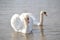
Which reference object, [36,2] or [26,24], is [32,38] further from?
[36,2]

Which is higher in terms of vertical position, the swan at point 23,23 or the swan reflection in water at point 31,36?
the swan at point 23,23

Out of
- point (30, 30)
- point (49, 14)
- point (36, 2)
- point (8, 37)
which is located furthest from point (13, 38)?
point (36, 2)

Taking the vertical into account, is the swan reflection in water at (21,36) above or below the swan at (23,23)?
below

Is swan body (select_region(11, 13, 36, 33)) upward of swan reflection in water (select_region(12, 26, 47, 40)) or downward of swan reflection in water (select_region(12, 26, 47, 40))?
upward

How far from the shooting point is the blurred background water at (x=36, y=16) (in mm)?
1313

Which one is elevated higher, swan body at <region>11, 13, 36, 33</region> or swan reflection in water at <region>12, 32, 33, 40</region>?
swan body at <region>11, 13, 36, 33</region>

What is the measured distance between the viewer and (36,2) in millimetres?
1949

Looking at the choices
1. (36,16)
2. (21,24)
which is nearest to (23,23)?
(21,24)

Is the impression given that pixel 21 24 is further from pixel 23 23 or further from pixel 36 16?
pixel 36 16

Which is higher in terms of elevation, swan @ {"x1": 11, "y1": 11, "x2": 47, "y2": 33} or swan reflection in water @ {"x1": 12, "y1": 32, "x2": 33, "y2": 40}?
swan @ {"x1": 11, "y1": 11, "x2": 47, "y2": 33}

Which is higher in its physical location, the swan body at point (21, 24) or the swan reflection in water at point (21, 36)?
the swan body at point (21, 24)

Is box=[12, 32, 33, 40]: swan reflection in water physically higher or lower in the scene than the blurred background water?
lower

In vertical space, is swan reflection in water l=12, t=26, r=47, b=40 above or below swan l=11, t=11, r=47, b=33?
below

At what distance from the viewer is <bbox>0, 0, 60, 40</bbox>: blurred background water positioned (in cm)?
131
